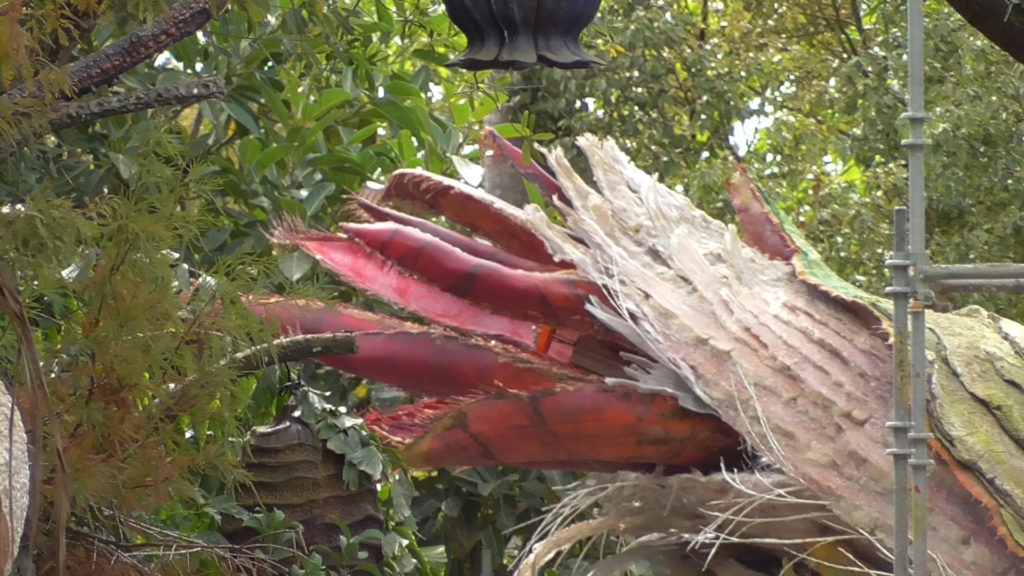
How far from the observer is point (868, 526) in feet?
6.20

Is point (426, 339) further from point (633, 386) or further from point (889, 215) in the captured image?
point (889, 215)

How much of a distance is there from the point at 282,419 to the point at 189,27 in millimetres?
858

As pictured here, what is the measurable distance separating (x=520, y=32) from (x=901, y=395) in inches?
23.2

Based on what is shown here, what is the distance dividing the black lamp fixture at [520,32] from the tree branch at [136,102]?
1.02ft

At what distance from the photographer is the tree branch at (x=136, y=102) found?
157 cm

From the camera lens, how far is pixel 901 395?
156cm

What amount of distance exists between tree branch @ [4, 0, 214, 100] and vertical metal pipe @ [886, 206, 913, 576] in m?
0.78

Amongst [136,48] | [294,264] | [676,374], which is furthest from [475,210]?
[136,48]

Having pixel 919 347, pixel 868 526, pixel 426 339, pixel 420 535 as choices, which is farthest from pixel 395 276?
pixel 919 347

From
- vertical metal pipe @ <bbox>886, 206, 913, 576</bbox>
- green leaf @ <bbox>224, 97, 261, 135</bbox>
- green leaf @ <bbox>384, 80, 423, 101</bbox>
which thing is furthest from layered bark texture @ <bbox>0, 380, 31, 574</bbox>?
green leaf @ <bbox>384, 80, 423, 101</bbox>

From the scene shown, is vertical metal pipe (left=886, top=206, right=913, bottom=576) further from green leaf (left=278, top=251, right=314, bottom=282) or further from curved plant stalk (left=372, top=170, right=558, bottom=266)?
green leaf (left=278, top=251, right=314, bottom=282)

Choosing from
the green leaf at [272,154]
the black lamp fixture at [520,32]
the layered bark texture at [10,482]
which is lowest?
the layered bark texture at [10,482]

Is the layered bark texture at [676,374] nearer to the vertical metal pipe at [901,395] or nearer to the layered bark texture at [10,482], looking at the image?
the vertical metal pipe at [901,395]

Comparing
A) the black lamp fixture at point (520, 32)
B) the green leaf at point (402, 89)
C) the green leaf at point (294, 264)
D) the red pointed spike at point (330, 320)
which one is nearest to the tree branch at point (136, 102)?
the black lamp fixture at point (520, 32)
